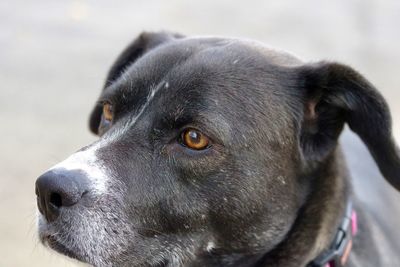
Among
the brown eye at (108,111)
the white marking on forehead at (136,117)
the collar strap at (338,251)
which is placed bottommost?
the collar strap at (338,251)

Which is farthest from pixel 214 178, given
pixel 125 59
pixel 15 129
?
pixel 15 129

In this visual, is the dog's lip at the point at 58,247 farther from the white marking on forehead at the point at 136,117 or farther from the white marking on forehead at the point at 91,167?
the white marking on forehead at the point at 136,117

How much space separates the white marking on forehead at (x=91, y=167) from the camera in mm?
3057

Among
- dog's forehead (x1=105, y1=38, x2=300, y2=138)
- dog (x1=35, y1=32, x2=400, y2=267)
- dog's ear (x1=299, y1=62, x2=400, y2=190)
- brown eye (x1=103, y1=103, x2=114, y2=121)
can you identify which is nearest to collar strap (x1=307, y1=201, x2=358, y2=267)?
dog (x1=35, y1=32, x2=400, y2=267)

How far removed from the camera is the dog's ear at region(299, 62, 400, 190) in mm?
3369

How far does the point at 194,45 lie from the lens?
360cm

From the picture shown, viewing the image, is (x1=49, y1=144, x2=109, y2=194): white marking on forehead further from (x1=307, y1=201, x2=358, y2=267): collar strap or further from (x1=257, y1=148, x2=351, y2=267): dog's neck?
(x1=307, y1=201, x2=358, y2=267): collar strap

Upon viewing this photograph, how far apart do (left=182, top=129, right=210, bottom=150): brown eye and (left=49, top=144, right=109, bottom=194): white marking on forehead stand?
0.38m

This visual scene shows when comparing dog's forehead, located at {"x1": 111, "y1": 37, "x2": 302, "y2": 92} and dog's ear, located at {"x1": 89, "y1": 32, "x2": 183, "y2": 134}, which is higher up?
dog's forehead, located at {"x1": 111, "y1": 37, "x2": 302, "y2": 92}

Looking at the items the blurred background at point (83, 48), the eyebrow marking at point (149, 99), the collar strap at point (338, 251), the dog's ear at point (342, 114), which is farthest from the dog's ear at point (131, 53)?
the blurred background at point (83, 48)

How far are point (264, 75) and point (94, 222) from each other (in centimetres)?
102

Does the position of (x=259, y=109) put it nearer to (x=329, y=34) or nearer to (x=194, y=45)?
(x=194, y=45)

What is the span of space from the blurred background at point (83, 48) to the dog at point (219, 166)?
2220 millimetres

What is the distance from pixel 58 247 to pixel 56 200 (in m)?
0.23
